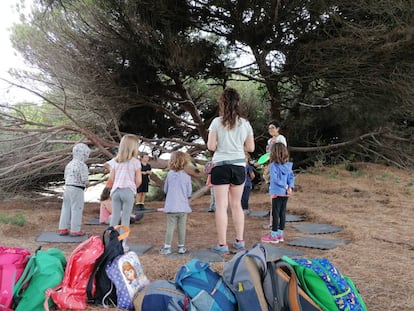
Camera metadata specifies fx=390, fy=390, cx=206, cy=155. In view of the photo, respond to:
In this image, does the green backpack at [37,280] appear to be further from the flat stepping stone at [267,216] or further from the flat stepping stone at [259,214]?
the flat stepping stone at [259,214]

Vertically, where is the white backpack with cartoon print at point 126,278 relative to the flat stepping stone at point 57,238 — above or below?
above

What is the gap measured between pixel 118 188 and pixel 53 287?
1992 mm

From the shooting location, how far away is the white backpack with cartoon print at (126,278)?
2529mm

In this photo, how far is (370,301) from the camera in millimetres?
2654

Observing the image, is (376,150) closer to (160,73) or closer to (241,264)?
(160,73)

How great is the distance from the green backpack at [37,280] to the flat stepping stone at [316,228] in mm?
3407

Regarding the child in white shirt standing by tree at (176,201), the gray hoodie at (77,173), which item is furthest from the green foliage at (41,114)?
the child in white shirt standing by tree at (176,201)

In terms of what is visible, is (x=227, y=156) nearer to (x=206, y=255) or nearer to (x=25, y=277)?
(x=206, y=255)

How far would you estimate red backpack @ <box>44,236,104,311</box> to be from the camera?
8.27 ft

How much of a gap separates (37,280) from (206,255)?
174 cm

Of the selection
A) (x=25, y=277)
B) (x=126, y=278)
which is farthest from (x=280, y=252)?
(x=25, y=277)

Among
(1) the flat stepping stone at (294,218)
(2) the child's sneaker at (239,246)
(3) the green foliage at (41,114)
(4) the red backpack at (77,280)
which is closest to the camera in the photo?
(4) the red backpack at (77,280)

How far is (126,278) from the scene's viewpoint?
2.58 meters

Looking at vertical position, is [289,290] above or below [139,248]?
above
